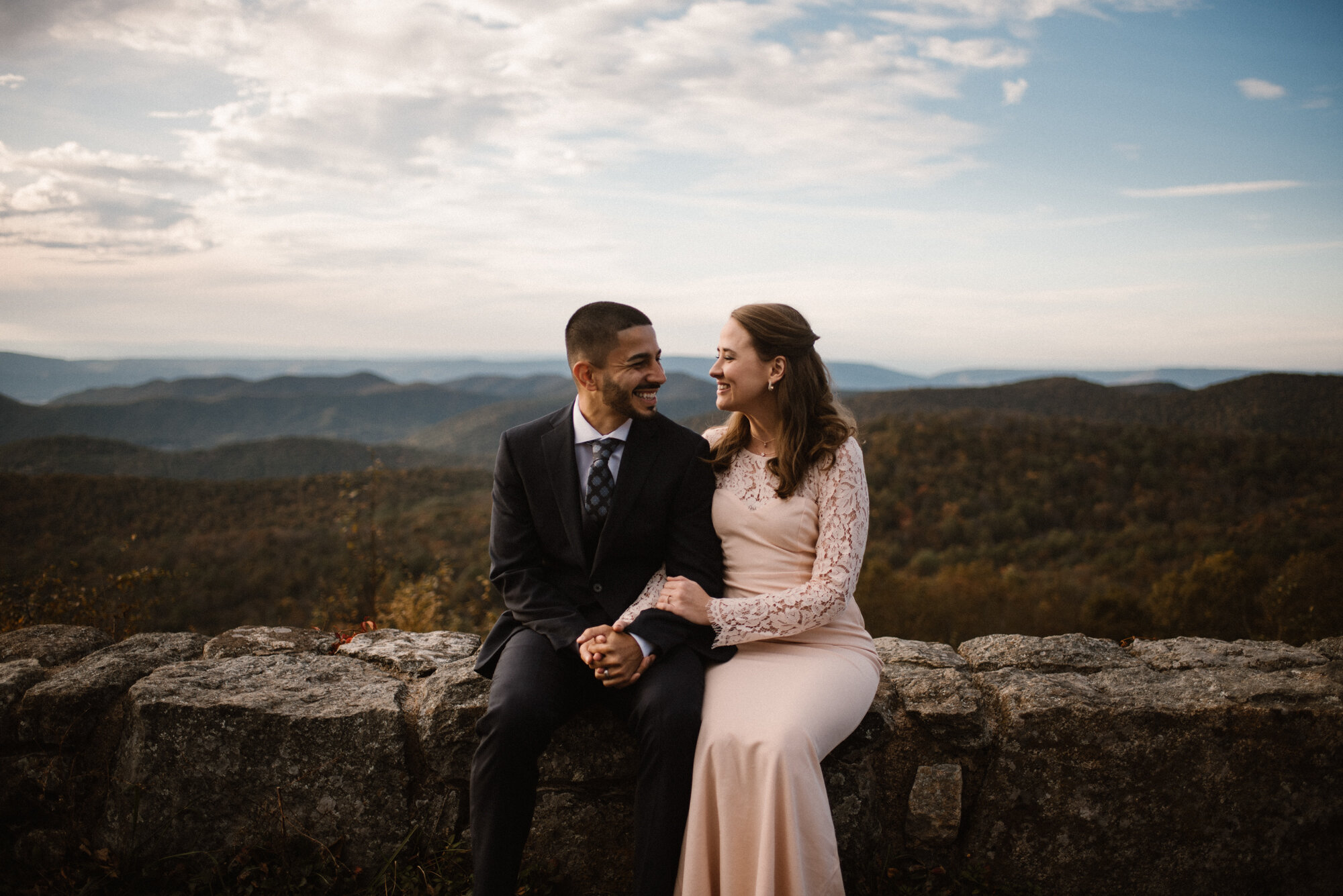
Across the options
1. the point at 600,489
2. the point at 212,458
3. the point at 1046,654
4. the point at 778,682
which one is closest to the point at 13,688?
the point at 600,489

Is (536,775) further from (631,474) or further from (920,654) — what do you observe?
(920,654)

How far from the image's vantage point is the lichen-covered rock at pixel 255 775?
2.25 metres

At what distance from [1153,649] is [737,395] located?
2.00 meters

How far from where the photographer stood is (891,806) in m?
2.38

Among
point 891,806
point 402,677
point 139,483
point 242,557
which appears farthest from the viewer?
point 139,483

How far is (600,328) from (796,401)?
0.82 metres

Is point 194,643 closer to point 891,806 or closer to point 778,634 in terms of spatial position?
point 778,634

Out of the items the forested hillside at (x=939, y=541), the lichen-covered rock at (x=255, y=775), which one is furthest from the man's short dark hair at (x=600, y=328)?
the forested hillside at (x=939, y=541)

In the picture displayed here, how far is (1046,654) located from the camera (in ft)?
8.98

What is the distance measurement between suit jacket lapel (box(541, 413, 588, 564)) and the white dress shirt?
33 millimetres

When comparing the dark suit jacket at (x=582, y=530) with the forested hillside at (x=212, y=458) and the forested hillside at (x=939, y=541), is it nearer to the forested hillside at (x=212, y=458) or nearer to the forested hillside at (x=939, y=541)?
the forested hillside at (x=939, y=541)

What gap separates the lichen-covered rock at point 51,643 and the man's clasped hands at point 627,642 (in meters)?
2.18

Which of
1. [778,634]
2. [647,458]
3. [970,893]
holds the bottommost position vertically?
[970,893]

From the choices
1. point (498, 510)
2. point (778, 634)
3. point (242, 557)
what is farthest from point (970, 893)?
point (242, 557)
